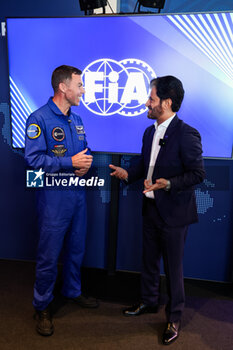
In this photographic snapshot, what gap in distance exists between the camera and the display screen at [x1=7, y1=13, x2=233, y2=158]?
2.08 metres

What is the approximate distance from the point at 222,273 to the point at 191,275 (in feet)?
0.95

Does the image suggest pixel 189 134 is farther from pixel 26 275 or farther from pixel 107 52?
pixel 26 275

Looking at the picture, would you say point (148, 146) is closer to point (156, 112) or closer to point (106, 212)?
point (156, 112)

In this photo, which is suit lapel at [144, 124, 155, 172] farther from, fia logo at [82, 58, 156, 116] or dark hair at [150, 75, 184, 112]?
fia logo at [82, 58, 156, 116]

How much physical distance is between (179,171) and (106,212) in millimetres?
1097

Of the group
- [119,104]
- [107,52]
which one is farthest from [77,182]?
[107,52]

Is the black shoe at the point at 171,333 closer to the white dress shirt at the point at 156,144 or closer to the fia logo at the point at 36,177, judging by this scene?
the white dress shirt at the point at 156,144

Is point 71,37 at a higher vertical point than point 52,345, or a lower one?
higher

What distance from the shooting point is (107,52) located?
2.18 meters

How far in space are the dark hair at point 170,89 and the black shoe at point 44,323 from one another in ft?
5.53

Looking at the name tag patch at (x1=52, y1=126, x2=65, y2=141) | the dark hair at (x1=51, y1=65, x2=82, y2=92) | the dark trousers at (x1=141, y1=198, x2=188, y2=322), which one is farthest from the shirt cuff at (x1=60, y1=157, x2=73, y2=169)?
the dark trousers at (x1=141, y1=198, x2=188, y2=322)

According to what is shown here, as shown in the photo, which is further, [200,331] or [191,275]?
[191,275]

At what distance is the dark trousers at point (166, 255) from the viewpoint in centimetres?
186

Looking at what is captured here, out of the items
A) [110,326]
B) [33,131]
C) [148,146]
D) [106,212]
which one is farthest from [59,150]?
[110,326]
